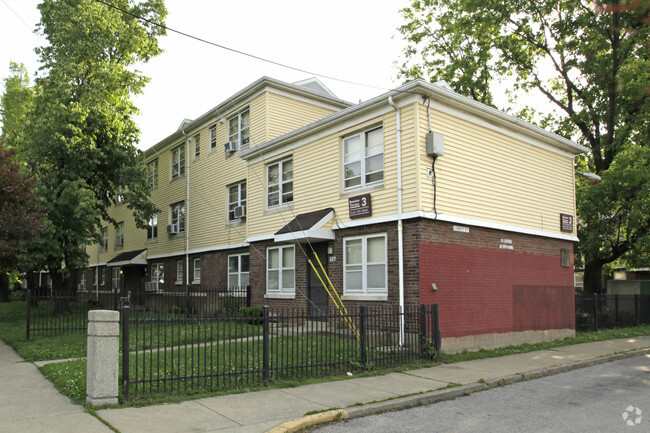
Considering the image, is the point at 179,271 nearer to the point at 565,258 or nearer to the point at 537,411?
the point at 565,258

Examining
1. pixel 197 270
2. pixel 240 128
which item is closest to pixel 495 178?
pixel 240 128

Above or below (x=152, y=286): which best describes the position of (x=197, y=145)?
above

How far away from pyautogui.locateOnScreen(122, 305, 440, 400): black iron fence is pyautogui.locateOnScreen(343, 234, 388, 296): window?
803 millimetres

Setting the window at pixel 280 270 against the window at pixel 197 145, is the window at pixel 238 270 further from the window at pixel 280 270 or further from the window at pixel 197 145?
the window at pixel 197 145

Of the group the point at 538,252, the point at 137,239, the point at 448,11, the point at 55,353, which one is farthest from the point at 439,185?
the point at 137,239

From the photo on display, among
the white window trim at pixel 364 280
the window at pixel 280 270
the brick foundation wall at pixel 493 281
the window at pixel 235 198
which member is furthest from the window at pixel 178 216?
the brick foundation wall at pixel 493 281

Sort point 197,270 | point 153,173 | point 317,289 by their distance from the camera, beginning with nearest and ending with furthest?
point 317,289 < point 197,270 < point 153,173

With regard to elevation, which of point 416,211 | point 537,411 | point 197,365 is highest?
point 416,211

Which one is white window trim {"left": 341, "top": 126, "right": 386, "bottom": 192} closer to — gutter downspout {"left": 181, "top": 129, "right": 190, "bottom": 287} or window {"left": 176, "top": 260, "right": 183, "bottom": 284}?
gutter downspout {"left": 181, "top": 129, "right": 190, "bottom": 287}

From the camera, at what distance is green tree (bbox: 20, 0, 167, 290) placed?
20.5 meters

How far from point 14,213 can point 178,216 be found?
11767 mm

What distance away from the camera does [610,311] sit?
20.6 metres

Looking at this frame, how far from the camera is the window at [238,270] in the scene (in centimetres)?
2120

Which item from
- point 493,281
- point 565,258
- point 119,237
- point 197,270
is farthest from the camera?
point 119,237
